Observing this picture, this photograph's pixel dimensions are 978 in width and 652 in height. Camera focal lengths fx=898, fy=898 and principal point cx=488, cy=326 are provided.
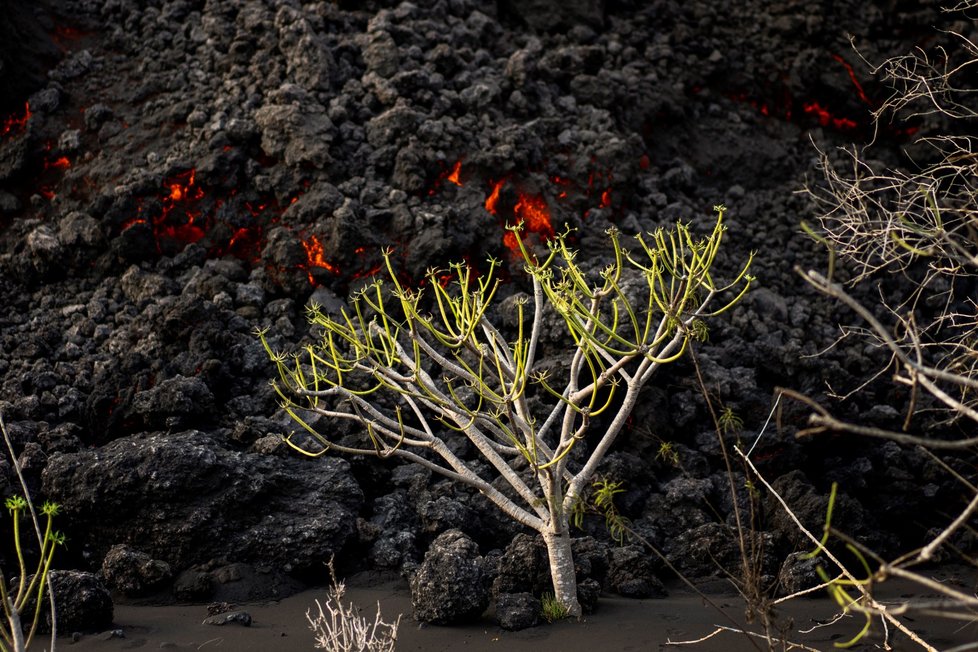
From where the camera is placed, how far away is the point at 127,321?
859 cm

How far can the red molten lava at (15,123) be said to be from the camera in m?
10.5

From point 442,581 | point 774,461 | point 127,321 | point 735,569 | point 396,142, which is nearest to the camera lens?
point 442,581

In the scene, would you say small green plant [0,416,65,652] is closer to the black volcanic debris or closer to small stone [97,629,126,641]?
small stone [97,629,126,641]

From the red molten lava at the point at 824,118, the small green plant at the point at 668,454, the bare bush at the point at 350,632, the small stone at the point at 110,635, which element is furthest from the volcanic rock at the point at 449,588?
the red molten lava at the point at 824,118

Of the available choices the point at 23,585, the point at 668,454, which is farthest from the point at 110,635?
the point at 668,454

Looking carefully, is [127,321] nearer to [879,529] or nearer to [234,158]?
[234,158]

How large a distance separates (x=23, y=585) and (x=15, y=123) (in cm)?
860

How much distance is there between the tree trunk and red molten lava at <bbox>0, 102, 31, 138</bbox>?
8.56 meters

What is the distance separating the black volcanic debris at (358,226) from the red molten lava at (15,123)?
39mm

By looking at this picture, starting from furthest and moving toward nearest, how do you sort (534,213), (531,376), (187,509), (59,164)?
(59,164) < (534,213) < (187,509) < (531,376)

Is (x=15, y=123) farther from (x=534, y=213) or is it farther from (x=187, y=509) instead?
(x=187, y=509)

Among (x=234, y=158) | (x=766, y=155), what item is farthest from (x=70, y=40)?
(x=766, y=155)

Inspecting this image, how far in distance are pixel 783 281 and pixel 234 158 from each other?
6.06 meters

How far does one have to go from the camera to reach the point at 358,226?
8945 millimetres
